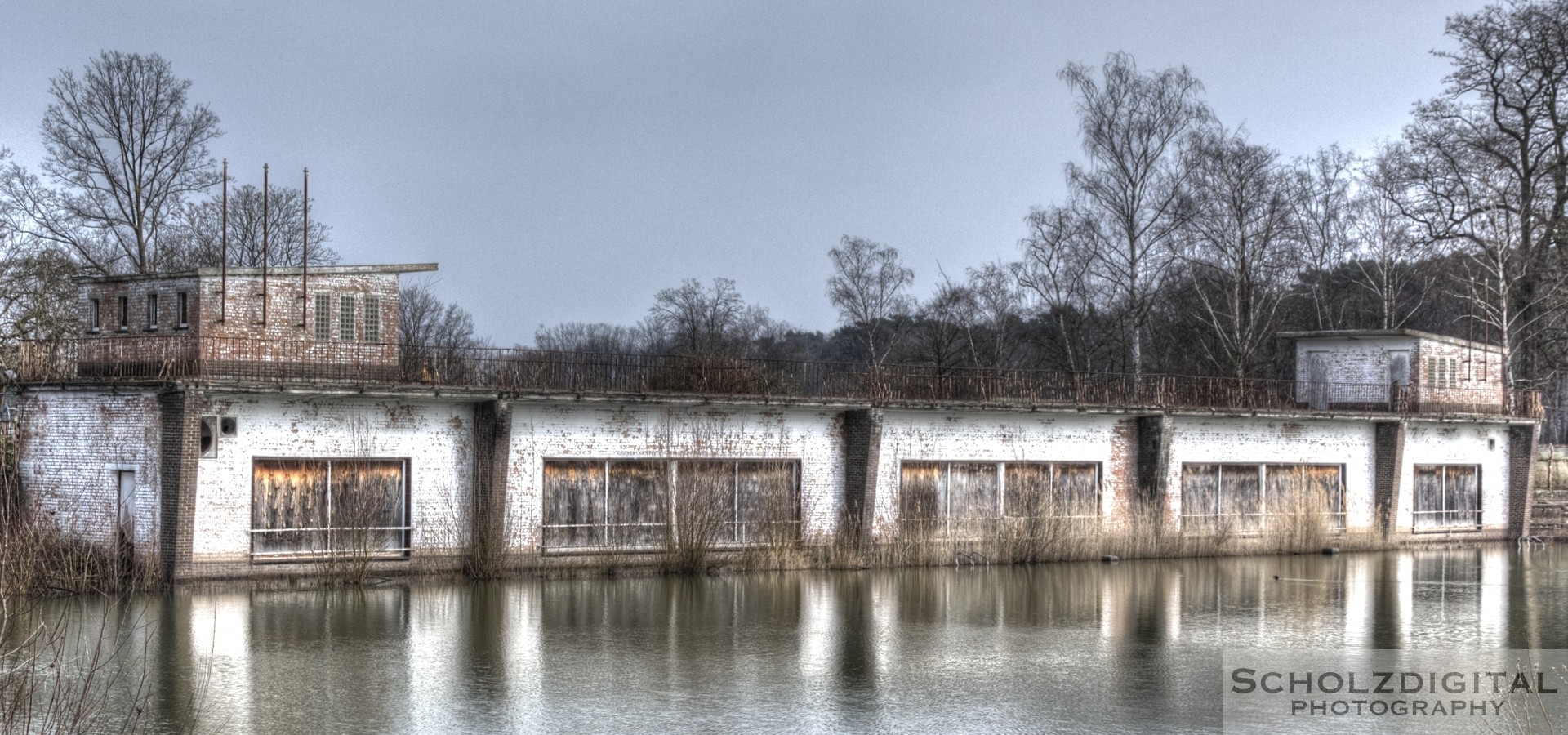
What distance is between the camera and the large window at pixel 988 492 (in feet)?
101

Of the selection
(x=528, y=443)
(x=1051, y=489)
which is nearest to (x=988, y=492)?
(x=1051, y=489)

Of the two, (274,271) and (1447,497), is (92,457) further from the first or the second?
(1447,497)

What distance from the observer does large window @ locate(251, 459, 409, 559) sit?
80.7 ft

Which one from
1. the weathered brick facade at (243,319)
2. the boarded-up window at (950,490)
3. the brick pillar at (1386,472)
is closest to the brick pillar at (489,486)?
the weathered brick facade at (243,319)

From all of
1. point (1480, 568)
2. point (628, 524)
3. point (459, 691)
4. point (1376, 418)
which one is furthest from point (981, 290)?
point (459, 691)

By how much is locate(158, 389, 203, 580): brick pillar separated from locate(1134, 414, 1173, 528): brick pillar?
20.2 metres

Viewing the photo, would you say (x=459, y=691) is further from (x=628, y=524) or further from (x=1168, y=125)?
(x=1168, y=125)

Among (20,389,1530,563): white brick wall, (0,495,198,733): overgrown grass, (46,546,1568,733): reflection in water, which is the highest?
(20,389,1530,563): white brick wall

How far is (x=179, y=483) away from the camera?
2341 cm

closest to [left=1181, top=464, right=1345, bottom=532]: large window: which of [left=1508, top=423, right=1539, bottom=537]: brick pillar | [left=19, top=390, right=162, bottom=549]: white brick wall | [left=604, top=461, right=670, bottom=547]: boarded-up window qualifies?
[left=1508, top=423, right=1539, bottom=537]: brick pillar

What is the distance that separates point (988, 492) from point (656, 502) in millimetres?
7853

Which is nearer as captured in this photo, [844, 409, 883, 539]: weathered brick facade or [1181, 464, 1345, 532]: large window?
[844, 409, 883, 539]: weathered brick facade

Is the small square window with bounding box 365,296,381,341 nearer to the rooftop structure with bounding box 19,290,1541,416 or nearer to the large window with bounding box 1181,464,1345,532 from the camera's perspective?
the rooftop structure with bounding box 19,290,1541,416

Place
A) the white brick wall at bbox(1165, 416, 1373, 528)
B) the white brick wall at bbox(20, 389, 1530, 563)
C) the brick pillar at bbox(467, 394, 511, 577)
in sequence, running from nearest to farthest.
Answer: the white brick wall at bbox(20, 389, 1530, 563) < the brick pillar at bbox(467, 394, 511, 577) < the white brick wall at bbox(1165, 416, 1373, 528)
